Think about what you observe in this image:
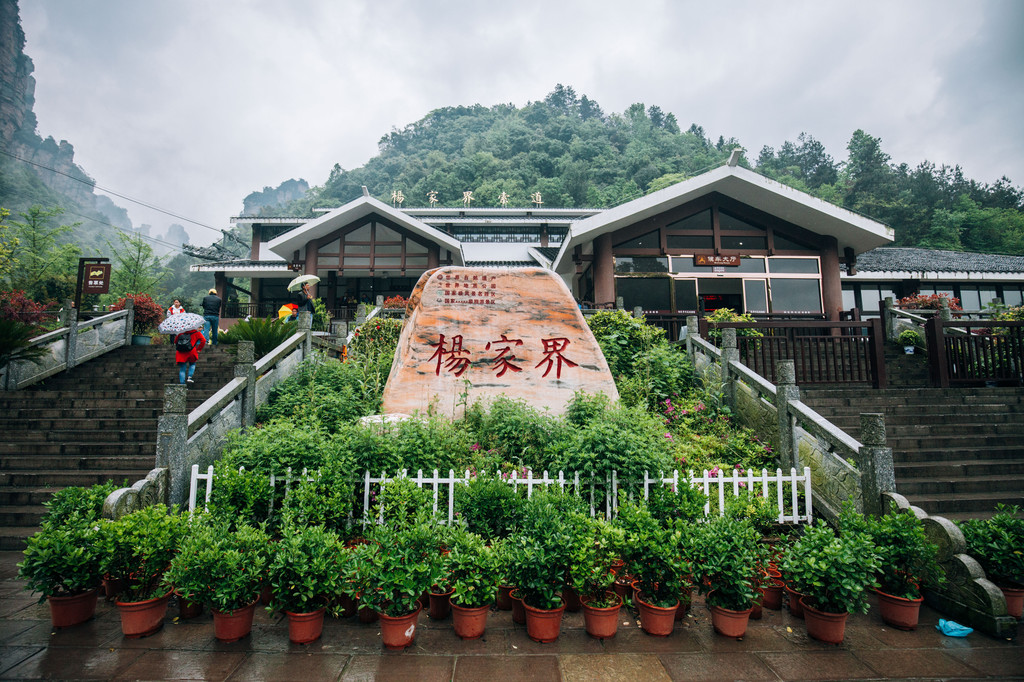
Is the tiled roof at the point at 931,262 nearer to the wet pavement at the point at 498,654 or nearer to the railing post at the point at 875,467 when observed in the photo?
the railing post at the point at 875,467

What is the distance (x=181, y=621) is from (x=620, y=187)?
167ft

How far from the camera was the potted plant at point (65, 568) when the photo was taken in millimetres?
3443

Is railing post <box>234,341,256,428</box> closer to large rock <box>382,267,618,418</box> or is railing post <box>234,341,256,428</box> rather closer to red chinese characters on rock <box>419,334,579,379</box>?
large rock <box>382,267,618,418</box>

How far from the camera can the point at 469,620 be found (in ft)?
11.2

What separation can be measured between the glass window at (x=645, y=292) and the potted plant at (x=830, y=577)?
12.0m

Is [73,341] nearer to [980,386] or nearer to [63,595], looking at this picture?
[63,595]

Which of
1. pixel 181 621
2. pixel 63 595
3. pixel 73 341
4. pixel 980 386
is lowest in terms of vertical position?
pixel 181 621

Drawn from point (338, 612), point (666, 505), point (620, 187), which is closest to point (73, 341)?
point (338, 612)

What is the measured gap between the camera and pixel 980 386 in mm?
8875

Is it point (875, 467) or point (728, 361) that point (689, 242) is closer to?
point (728, 361)

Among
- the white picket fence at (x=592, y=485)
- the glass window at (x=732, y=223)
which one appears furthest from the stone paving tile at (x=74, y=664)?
the glass window at (x=732, y=223)

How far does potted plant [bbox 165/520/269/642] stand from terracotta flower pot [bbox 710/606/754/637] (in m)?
3.07

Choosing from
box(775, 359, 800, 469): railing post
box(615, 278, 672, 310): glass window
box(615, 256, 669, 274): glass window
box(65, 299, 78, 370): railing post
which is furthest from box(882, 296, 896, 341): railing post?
box(65, 299, 78, 370): railing post

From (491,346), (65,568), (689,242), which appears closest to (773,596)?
(491,346)
